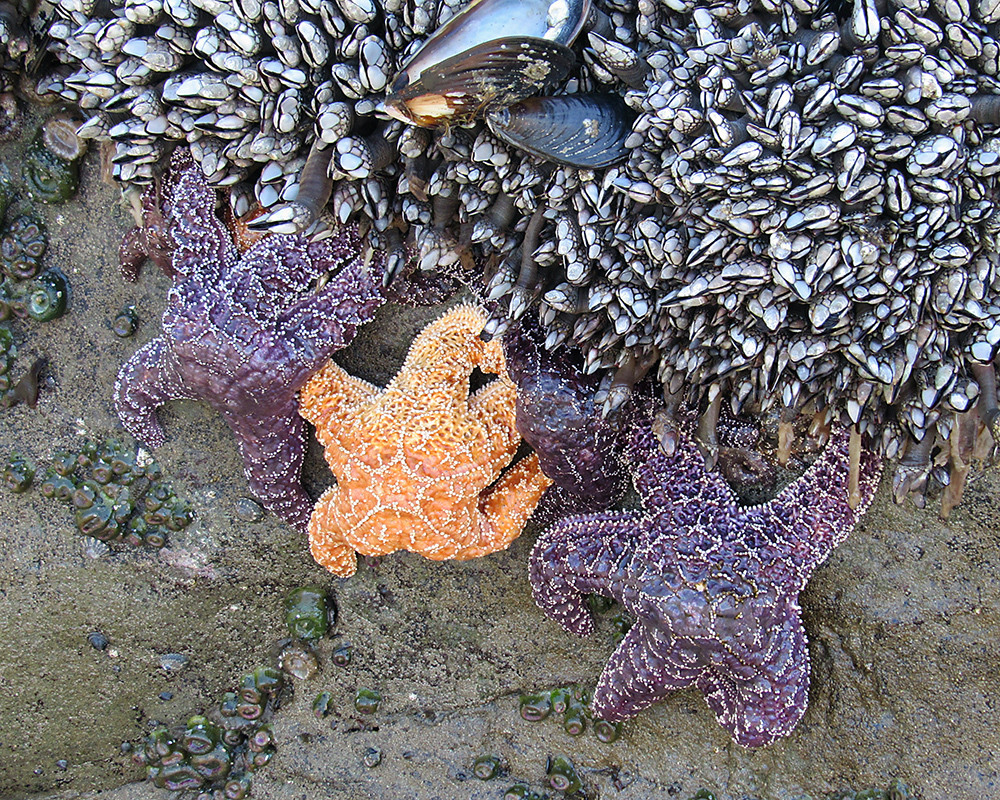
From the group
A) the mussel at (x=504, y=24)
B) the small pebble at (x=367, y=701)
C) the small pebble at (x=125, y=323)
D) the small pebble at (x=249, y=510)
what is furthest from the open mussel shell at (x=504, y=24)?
the small pebble at (x=367, y=701)

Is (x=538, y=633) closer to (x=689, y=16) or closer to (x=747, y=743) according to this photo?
(x=747, y=743)

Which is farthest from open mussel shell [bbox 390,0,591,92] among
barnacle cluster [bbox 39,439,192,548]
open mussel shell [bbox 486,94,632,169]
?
barnacle cluster [bbox 39,439,192,548]

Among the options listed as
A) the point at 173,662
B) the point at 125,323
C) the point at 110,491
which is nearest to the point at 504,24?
the point at 125,323

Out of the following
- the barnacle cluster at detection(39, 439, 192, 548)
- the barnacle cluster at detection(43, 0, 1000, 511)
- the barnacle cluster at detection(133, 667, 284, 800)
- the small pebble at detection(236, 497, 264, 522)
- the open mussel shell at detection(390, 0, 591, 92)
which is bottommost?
the barnacle cluster at detection(133, 667, 284, 800)

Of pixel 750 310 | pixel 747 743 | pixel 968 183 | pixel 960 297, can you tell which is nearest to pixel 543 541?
pixel 747 743

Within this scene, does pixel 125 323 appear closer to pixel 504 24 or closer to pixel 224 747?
pixel 224 747

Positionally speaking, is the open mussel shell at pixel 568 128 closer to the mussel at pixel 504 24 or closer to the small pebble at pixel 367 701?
the mussel at pixel 504 24

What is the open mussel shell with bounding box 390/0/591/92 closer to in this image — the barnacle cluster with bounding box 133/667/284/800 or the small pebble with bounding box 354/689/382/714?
the small pebble with bounding box 354/689/382/714
